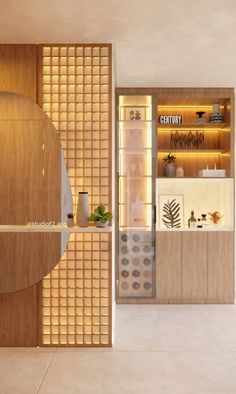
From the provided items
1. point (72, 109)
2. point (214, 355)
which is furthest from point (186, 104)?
point (214, 355)

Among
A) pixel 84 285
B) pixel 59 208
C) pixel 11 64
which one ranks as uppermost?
pixel 11 64

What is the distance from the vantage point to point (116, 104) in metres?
5.48

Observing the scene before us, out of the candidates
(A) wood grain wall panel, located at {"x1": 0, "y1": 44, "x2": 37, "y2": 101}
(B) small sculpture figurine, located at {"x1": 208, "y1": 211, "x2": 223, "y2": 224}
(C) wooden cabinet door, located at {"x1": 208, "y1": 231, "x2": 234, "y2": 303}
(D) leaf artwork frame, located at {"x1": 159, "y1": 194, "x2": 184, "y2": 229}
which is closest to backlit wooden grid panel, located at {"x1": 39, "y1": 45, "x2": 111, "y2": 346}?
(A) wood grain wall panel, located at {"x1": 0, "y1": 44, "x2": 37, "y2": 101}

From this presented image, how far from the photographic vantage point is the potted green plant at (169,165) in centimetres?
570

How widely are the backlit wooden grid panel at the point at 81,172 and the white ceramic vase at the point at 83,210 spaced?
240 millimetres

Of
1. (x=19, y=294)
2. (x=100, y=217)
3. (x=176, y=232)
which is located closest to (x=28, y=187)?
(x=100, y=217)

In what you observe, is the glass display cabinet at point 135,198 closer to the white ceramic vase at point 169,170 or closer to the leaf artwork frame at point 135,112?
the leaf artwork frame at point 135,112

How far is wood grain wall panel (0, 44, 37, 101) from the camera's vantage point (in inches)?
157

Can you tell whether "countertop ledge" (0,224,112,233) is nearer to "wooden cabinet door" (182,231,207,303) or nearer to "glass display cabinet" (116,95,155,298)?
"glass display cabinet" (116,95,155,298)

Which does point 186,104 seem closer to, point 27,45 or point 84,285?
point 27,45

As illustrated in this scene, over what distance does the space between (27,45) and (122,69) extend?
44.7 inches

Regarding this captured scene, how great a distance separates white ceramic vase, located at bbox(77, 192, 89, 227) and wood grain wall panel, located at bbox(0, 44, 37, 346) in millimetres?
753

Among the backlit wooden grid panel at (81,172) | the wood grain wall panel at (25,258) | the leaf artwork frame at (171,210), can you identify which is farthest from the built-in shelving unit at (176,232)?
the wood grain wall panel at (25,258)

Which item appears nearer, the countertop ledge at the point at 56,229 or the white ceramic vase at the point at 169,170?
the countertop ledge at the point at 56,229
